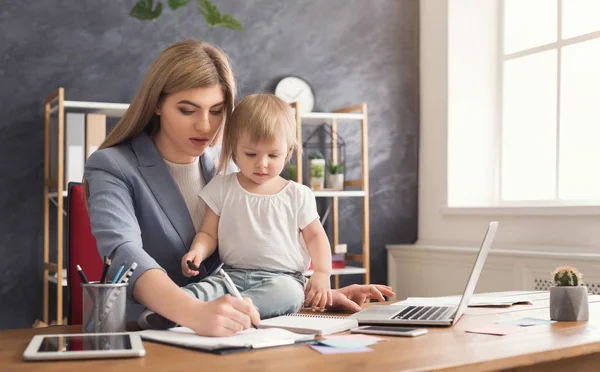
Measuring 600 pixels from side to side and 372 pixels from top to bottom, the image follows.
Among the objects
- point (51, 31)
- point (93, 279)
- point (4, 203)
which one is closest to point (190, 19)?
point (51, 31)

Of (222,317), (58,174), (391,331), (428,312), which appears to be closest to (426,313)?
(428,312)

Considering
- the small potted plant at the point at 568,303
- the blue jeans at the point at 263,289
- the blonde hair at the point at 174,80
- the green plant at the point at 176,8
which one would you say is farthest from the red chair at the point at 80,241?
the green plant at the point at 176,8

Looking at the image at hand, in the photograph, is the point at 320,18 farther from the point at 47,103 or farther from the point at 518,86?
the point at 47,103

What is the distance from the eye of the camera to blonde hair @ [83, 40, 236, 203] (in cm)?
183

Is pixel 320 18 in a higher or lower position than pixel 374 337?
higher

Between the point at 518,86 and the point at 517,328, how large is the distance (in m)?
3.37

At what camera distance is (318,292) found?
1.76 metres

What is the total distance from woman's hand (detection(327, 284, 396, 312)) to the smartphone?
30 cm

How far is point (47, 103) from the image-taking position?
392 centimetres

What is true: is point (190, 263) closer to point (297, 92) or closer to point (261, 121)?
point (261, 121)

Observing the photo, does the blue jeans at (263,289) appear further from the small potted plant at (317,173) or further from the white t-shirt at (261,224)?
the small potted plant at (317,173)

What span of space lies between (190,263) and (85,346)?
0.42 m

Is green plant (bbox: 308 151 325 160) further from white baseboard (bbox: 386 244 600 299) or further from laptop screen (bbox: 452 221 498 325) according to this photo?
laptop screen (bbox: 452 221 498 325)

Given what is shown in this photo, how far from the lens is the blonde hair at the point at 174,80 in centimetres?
183
